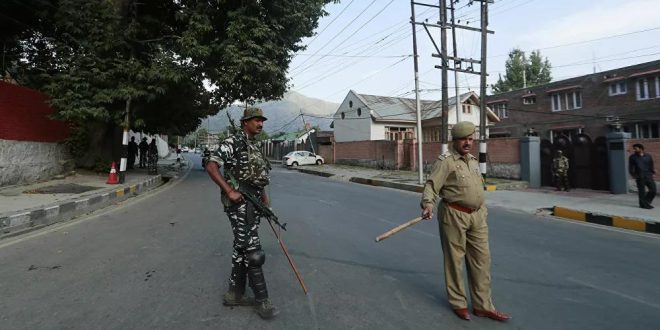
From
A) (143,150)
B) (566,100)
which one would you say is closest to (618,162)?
(566,100)

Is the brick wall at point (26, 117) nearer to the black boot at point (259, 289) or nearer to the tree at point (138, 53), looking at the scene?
the tree at point (138, 53)

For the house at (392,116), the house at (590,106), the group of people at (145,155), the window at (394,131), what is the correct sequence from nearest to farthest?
1. the group of people at (145,155)
2. the house at (590,106)
3. the house at (392,116)
4. the window at (394,131)

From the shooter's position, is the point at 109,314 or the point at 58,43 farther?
the point at 58,43

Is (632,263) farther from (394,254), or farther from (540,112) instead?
(540,112)

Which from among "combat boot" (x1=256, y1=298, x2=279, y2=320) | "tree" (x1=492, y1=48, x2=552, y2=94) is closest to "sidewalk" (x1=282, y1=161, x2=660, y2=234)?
"combat boot" (x1=256, y1=298, x2=279, y2=320)

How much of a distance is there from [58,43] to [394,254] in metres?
13.5

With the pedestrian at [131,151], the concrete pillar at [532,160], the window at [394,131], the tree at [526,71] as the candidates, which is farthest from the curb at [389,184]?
the tree at [526,71]

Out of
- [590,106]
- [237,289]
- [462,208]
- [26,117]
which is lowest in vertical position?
[237,289]

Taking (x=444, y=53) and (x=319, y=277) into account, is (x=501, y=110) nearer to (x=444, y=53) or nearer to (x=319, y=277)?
(x=444, y=53)

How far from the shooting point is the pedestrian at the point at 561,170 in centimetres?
1371

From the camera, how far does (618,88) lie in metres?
25.1

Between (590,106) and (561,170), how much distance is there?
16413 millimetres

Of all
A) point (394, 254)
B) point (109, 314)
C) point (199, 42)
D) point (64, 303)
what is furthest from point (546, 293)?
point (199, 42)

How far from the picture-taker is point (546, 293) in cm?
402
